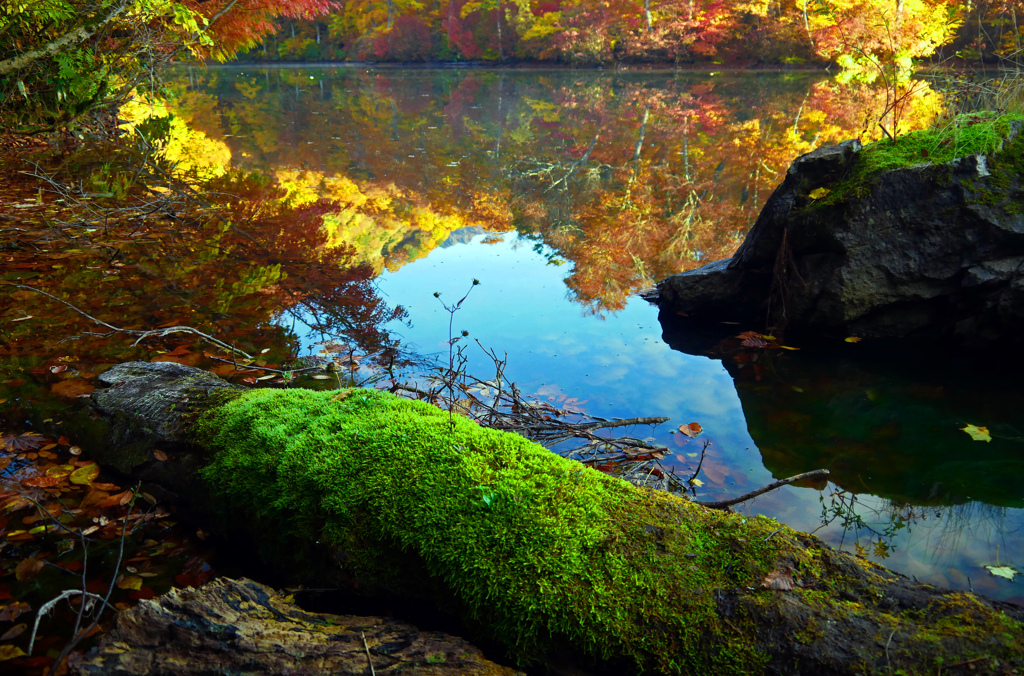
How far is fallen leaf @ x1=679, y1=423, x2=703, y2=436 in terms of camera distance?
423 centimetres

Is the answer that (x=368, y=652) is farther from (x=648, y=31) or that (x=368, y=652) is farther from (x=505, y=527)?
(x=648, y=31)

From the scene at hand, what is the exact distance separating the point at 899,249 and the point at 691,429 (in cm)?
287

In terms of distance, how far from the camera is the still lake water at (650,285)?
11.7ft

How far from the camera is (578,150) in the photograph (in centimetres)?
1480

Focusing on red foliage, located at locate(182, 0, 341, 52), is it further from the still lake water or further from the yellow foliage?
the still lake water

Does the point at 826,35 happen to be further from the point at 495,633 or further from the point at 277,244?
the point at 495,633

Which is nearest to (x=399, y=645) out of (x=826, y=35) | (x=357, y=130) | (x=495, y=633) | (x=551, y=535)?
(x=495, y=633)

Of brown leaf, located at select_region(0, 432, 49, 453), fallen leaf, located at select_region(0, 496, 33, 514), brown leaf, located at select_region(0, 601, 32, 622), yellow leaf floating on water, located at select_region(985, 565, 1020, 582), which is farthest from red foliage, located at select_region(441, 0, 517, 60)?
brown leaf, located at select_region(0, 601, 32, 622)

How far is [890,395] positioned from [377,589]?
14.6ft

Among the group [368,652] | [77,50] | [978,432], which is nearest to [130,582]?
[368,652]

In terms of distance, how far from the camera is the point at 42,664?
2.18 metres

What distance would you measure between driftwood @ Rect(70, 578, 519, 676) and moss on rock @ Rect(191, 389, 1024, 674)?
0.57 feet

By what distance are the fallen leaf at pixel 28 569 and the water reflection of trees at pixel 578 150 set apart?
5158 mm

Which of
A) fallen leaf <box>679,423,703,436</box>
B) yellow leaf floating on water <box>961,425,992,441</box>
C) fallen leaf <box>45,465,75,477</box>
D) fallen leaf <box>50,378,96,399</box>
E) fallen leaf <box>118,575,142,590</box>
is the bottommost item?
fallen leaf <box>118,575,142,590</box>
